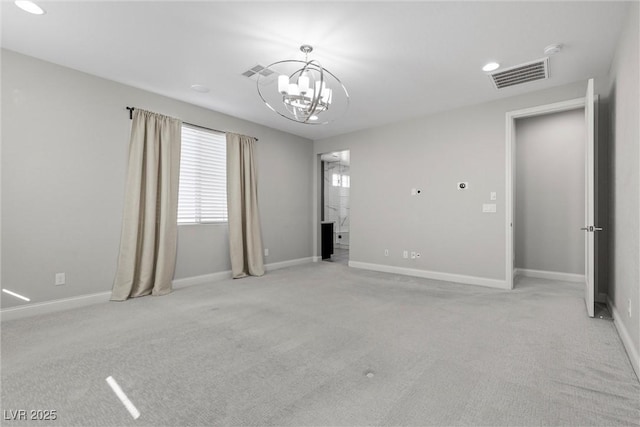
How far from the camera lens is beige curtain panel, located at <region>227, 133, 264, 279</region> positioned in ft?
16.0

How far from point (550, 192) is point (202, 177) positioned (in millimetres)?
5600

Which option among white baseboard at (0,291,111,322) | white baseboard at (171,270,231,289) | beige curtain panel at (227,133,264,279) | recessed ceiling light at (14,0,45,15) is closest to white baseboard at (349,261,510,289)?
beige curtain panel at (227,133,264,279)

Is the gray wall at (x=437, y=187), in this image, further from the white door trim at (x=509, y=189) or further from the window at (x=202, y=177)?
the window at (x=202, y=177)

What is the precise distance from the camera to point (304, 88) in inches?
104

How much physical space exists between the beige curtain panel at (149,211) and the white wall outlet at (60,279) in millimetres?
495

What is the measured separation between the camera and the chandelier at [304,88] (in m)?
2.64

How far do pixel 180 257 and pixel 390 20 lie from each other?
3958mm

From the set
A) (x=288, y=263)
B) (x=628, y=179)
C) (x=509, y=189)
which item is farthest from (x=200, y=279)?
(x=628, y=179)

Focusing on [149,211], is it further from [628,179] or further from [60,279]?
[628,179]

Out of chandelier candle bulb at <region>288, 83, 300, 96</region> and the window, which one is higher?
chandelier candle bulb at <region>288, 83, 300, 96</region>

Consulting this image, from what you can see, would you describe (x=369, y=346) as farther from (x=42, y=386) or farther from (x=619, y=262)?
(x=619, y=262)

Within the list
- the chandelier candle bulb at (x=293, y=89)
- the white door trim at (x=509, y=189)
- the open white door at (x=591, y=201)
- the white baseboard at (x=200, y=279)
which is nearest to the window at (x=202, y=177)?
the white baseboard at (x=200, y=279)

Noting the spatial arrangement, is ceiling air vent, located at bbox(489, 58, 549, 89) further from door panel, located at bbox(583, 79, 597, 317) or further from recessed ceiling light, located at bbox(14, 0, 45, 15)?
recessed ceiling light, located at bbox(14, 0, 45, 15)

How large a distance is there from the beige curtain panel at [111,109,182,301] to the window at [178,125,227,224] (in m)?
0.24
